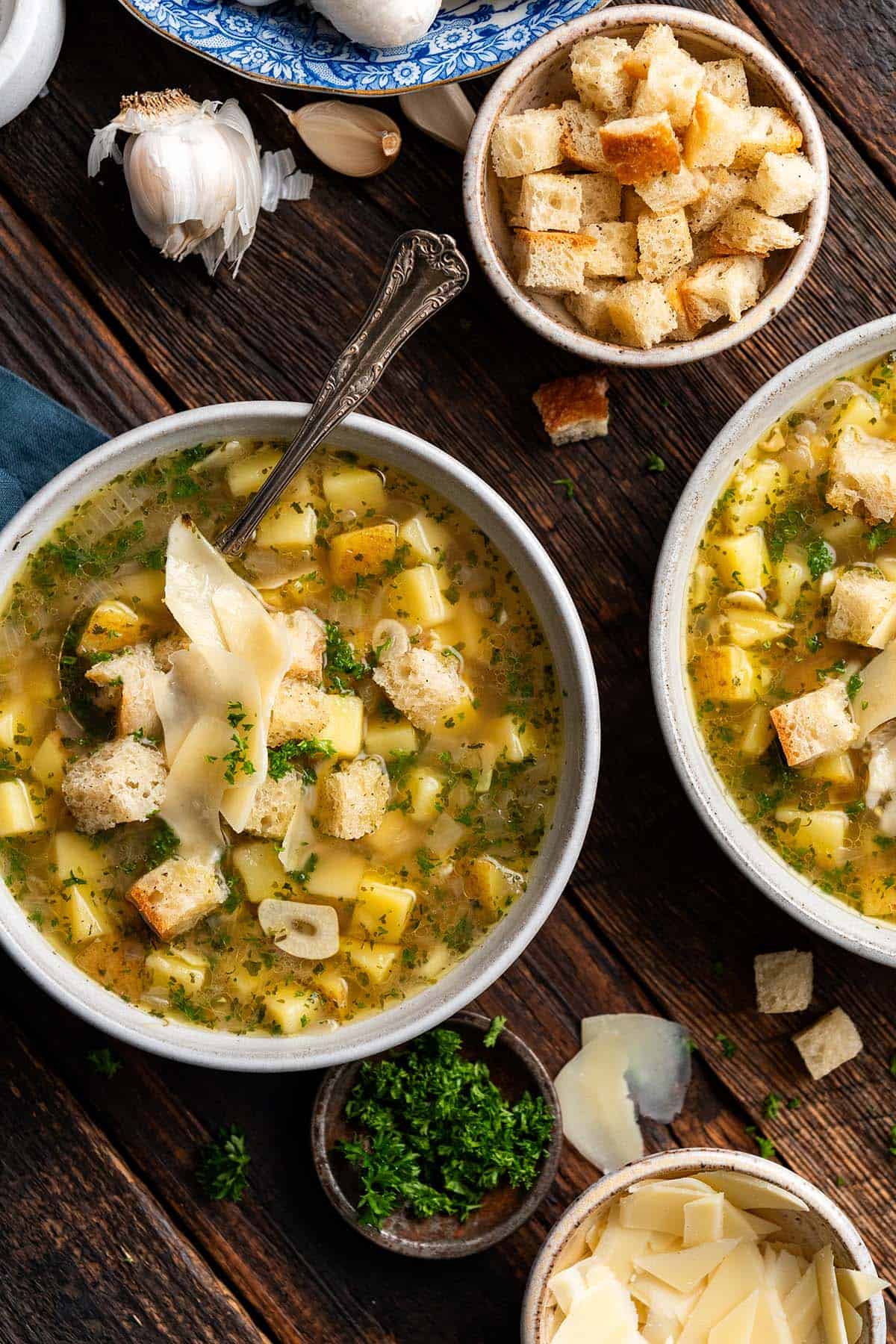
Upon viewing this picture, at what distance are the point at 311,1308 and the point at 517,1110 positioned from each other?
761mm

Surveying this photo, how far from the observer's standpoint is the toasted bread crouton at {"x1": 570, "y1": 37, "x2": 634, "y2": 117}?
2391 mm

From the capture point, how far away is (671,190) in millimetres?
2408

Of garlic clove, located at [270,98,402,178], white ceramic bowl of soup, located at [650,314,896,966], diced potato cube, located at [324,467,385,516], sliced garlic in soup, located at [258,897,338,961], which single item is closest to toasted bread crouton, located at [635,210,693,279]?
white ceramic bowl of soup, located at [650,314,896,966]

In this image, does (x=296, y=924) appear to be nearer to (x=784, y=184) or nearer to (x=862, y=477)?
(x=862, y=477)

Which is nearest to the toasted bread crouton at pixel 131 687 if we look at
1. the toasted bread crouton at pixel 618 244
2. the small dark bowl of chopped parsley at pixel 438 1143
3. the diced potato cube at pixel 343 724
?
the diced potato cube at pixel 343 724

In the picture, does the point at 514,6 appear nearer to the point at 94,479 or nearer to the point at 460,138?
the point at 460,138

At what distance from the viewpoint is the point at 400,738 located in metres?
2.40

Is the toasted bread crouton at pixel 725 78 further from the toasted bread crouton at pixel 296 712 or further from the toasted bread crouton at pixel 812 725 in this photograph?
the toasted bread crouton at pixel 296 712

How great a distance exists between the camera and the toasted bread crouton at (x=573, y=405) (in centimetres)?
260

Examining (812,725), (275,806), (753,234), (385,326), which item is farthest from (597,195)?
(275,806)

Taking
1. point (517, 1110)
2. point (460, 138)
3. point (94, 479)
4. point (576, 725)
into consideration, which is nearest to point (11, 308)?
point (94, 479)

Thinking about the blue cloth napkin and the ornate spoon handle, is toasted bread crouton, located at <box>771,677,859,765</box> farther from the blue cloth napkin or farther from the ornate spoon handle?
the blue cloth napkin

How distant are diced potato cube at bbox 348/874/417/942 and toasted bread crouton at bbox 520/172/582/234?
1.50 meters

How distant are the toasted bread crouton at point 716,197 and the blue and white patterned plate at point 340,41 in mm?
466
